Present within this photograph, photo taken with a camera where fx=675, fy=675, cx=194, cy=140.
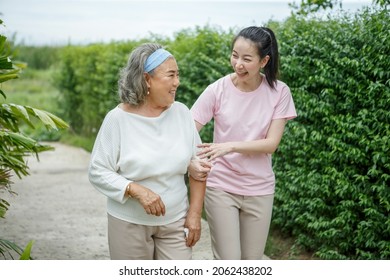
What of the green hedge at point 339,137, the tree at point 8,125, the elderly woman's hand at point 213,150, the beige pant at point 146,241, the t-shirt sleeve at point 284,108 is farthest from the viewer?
the green hedge at point 339,137

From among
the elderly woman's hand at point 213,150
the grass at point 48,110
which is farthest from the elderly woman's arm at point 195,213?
the grass at point 48,110

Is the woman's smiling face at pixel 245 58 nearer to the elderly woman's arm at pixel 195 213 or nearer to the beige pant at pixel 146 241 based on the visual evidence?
the elderly woman's arm at pixel 195 213

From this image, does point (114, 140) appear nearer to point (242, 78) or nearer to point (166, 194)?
point (166, 194)

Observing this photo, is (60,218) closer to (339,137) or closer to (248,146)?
(339,137)

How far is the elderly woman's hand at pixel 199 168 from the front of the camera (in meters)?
3.30

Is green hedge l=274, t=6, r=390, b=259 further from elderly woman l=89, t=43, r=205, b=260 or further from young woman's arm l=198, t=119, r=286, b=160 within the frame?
elderly woman l=89, t=43, r=205, b=260

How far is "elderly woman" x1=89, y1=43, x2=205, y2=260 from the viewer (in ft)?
10.5

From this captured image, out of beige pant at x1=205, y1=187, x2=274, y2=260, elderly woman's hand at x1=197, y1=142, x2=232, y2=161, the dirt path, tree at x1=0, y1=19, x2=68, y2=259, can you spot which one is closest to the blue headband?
elderly woman's hand at x1=197, y1=142, x2=232, y2=161

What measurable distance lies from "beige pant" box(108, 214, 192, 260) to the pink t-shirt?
20.7 inches

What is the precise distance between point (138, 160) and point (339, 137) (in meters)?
2.59

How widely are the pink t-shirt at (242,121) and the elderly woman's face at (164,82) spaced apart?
0.57 meters

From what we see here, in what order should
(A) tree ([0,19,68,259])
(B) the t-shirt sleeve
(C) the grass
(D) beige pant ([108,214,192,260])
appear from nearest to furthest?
1. (D) beige pant ([108,214,192,260])
2. (B) the t-shirt sleeve
3. (A) tree ([0,19,68,259])
4. (C) the grass

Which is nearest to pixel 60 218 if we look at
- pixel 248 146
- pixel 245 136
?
pixel 245 136

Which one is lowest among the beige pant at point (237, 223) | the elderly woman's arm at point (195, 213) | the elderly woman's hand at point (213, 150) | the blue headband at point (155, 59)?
the beige pant at point (237, 223)
